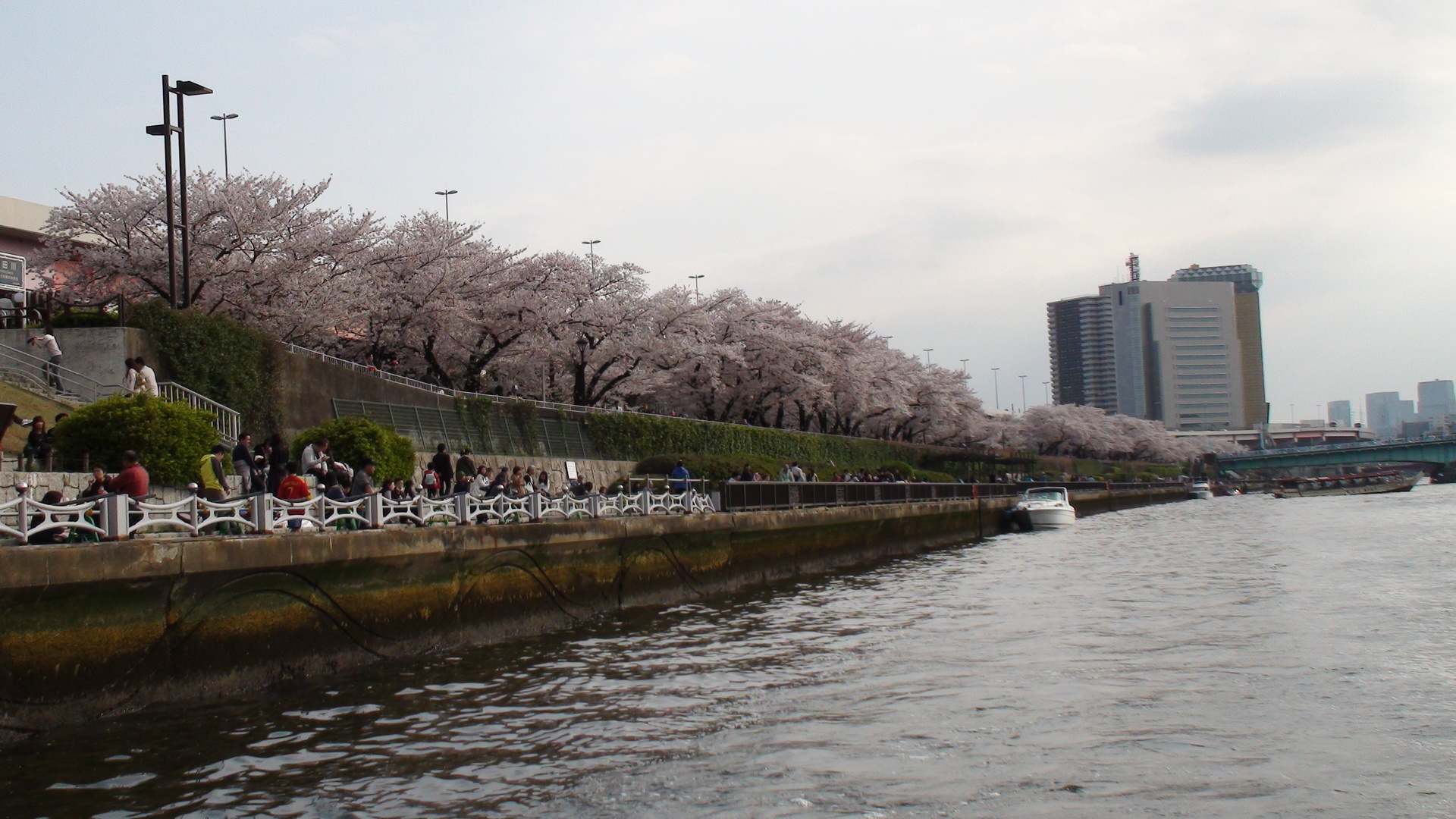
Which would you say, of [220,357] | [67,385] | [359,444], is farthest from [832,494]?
[67,385]

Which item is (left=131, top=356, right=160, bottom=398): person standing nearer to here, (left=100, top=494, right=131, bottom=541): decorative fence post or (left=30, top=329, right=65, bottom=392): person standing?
(left=30, top=329, right=65, bottom=392): person standing

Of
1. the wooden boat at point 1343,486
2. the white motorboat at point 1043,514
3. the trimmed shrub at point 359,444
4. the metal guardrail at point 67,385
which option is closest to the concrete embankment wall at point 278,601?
the trimmed shrub at point 359,444

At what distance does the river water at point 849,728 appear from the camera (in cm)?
915

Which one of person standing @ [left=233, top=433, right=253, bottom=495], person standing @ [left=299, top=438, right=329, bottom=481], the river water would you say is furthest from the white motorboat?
person standing @ [left=233, top=433, right=253, bottom=495]

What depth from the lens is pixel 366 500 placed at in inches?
617

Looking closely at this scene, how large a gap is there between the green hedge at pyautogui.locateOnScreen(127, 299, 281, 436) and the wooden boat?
92.0 metres

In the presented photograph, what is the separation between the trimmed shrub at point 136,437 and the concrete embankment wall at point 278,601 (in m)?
5.44

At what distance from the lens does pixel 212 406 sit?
24.9 meters

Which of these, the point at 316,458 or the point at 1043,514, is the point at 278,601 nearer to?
the point at 316,458

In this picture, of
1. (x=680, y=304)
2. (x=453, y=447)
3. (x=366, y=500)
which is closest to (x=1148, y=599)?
(x=366, y=500)

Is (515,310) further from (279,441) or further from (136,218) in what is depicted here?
(279,441)

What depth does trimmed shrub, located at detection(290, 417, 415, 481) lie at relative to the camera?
982 inches

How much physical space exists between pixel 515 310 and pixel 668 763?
119 feet

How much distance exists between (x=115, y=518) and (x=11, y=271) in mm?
26534
